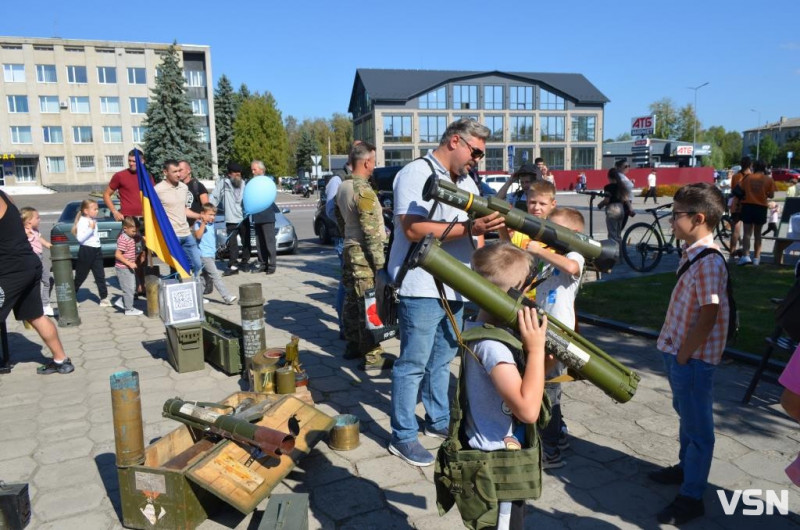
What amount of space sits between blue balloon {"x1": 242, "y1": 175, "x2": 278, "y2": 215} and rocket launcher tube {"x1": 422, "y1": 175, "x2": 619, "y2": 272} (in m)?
6.94

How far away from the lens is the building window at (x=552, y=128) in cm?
6100

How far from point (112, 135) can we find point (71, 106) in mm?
4562

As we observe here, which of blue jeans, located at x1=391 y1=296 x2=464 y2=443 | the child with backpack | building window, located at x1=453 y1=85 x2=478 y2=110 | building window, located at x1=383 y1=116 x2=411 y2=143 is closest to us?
the child with backpack

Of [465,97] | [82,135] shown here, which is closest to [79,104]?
[82,135]

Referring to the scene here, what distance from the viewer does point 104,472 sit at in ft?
11.8

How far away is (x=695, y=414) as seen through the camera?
287 centimetres

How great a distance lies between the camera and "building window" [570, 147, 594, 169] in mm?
62250

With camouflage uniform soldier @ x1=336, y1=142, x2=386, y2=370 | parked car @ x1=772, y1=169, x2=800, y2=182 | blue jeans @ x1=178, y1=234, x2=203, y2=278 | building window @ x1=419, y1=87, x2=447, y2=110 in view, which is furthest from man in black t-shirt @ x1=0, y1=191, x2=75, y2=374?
parked car @ x1=772, y1=169, x2=800, y2=182

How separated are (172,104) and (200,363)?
45.6 meters

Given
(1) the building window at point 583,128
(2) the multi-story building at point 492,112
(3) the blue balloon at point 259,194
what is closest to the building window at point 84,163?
(2) the multi-story building at point 492,112

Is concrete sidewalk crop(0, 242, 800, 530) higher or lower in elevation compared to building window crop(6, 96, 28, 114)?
lower

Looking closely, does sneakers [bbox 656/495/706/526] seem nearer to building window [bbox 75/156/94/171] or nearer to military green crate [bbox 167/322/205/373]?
military green crate [bbox 167/322/205/373]

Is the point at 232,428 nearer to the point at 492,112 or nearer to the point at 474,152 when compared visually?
the point at 474,152

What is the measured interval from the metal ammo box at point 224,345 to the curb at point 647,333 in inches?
155
